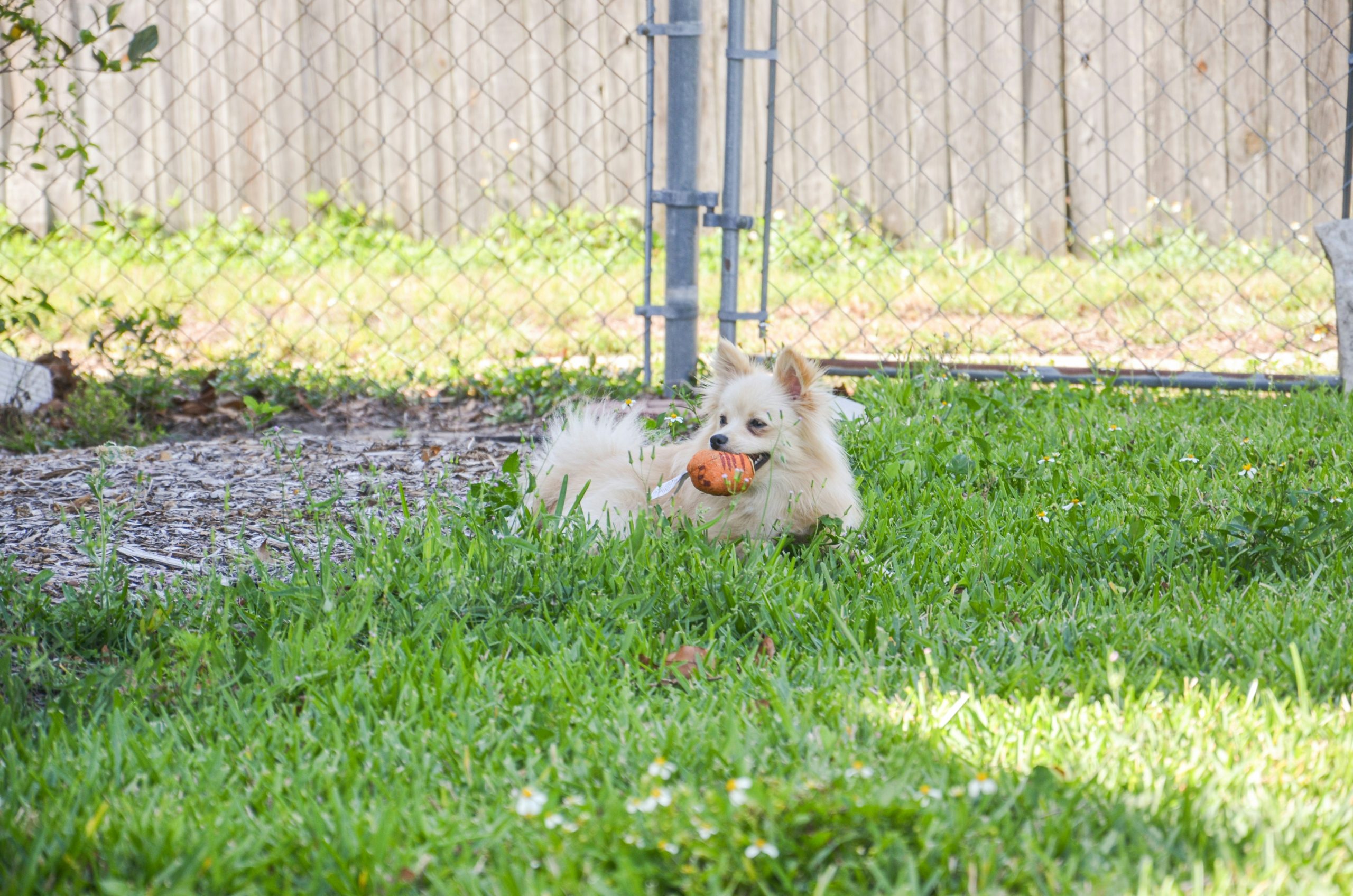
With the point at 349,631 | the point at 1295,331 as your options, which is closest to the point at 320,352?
the point at 349,631

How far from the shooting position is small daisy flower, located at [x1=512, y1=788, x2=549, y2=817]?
5.34 feet

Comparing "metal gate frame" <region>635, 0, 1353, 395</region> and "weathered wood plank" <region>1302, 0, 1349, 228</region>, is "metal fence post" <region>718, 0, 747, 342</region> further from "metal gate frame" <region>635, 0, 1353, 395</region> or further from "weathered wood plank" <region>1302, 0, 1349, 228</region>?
"weathered wood plank" <region>1302, 0, 1349, 228</region>

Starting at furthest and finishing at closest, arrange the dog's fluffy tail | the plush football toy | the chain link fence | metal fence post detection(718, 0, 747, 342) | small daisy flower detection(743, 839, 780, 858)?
the chain link fence → metal fence post detection(718, 0, 747, 342) → the dog's fluffy tail → the plush football toy → small daisy flower detection(743, 839, 780, 858)

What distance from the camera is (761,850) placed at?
1539 millimetres

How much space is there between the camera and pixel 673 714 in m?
2.01

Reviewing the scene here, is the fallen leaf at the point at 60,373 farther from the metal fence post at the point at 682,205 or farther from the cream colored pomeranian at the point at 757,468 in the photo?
the cream colored pomeranian at the point at 757,468

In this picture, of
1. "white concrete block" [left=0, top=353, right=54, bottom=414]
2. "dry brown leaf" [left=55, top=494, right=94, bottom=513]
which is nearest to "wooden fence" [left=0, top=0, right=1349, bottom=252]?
"white concrete block" [left=0, top=353, right=54, bottom=414]

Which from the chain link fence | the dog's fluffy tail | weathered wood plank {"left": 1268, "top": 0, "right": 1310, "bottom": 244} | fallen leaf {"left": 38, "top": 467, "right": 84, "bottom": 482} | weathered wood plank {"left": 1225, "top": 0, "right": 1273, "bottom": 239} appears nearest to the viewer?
the dog's fluffy tail

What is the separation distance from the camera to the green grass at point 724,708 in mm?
1568

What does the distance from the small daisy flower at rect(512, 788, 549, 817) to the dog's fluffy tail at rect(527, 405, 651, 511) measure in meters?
1.41

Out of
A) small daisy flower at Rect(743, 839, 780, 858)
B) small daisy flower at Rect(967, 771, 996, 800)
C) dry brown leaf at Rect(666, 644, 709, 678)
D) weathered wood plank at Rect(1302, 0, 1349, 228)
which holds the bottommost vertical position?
small daisy flower at Rect(743, 839, 780, 858)

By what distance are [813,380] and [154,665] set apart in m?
1.66

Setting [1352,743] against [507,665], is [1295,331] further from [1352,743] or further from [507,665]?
[507,665]

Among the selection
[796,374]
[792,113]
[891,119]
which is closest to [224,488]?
[796,374]
